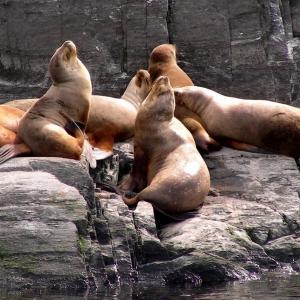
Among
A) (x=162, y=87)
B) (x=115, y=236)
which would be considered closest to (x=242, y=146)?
(x=162, y=87)

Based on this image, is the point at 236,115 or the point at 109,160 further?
the point at 236,115

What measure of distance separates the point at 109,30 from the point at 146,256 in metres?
6.54

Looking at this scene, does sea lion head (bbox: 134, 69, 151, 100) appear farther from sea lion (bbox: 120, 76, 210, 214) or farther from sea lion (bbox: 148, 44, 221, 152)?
sea lion (bbox: 120, 76, 210, 214)

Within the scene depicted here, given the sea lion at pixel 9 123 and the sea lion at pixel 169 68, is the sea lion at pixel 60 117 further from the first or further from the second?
the sea lion at pixel 169 68

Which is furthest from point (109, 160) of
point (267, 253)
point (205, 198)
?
point (267, 253)

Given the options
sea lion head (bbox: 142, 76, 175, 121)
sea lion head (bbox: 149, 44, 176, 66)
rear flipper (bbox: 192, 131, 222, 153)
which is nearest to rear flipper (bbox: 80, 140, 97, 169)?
sea lion head (bbox: 142, 76, 175, 121)

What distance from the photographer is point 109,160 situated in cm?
1317

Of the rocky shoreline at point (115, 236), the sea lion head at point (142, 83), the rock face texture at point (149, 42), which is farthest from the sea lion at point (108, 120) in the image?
the rock face texture at point (149, 42)

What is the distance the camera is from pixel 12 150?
40.0ft

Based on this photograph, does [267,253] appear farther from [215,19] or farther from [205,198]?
[215,19]

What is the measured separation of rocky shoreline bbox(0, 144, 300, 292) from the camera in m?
9.85

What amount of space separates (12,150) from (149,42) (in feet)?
16.3

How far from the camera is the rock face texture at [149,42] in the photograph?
16531 millimetres

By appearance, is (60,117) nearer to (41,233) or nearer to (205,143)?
(205,143)
